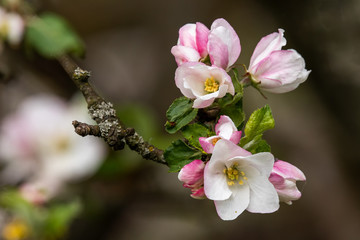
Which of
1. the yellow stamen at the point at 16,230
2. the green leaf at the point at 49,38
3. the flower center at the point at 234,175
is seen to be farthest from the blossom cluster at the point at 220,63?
the yellow stamen at the point at 16,230

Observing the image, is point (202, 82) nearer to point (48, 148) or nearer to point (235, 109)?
point (235, 109)

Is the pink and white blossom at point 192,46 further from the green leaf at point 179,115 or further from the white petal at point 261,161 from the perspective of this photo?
the white petal at point 261,161

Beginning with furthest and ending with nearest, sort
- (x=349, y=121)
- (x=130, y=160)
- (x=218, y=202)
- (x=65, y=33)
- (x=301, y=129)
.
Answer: (x=301, y=129), (x=349, y=121), (x=130, y=160), (x=65, y=33), (x=218, y=202)

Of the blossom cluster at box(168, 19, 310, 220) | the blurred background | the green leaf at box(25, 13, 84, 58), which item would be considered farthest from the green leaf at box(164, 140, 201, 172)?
the blurred background

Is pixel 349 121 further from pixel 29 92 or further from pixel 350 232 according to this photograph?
pixel 29 92

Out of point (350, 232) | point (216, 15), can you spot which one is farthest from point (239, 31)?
point (350, 232)

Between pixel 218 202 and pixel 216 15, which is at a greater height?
pixel 216 15

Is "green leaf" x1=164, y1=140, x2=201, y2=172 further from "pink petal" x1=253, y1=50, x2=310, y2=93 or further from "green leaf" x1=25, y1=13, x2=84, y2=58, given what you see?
"green leaf" x1=25, y1=13, x2=84, y2=58
